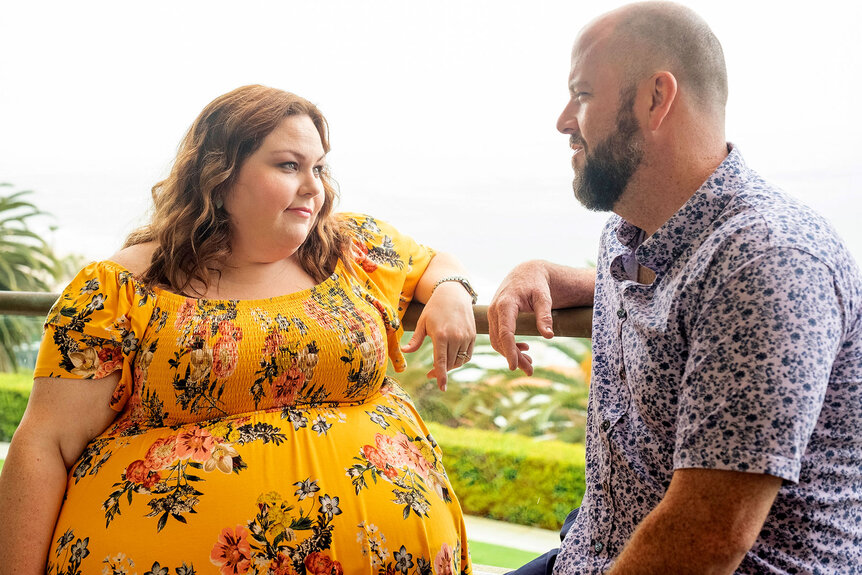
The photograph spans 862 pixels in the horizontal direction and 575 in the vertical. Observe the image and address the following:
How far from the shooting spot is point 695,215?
1173 millimetres

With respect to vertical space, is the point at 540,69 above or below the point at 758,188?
above

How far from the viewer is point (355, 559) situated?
1.40 metres

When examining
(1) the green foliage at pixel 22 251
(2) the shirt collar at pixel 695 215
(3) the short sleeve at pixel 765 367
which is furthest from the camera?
(1) the green foliage at pixel 22 251

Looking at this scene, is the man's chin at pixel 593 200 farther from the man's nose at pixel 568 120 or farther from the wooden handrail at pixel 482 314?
the wooden handrail at pixel 482 314

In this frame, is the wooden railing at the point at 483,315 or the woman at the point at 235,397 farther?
the wooden railing at the point at 483,315

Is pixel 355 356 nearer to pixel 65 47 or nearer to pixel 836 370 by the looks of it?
pixel 836 370

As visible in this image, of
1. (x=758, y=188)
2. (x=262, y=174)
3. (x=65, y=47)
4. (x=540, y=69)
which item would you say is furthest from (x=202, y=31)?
(x=758, y=188)

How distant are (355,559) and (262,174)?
2.67 ft

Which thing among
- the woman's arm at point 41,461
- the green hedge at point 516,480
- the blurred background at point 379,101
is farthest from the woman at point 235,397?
the blurred background at point 379,101

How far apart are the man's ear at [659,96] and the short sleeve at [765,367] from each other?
333 mm

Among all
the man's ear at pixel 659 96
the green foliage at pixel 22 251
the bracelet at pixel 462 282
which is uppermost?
the man's ear at pixel 659 96

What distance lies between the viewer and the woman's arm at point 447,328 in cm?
153

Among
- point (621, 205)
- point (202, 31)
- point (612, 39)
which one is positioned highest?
point (202, 31)

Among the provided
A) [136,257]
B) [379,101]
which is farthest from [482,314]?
[379,101]
